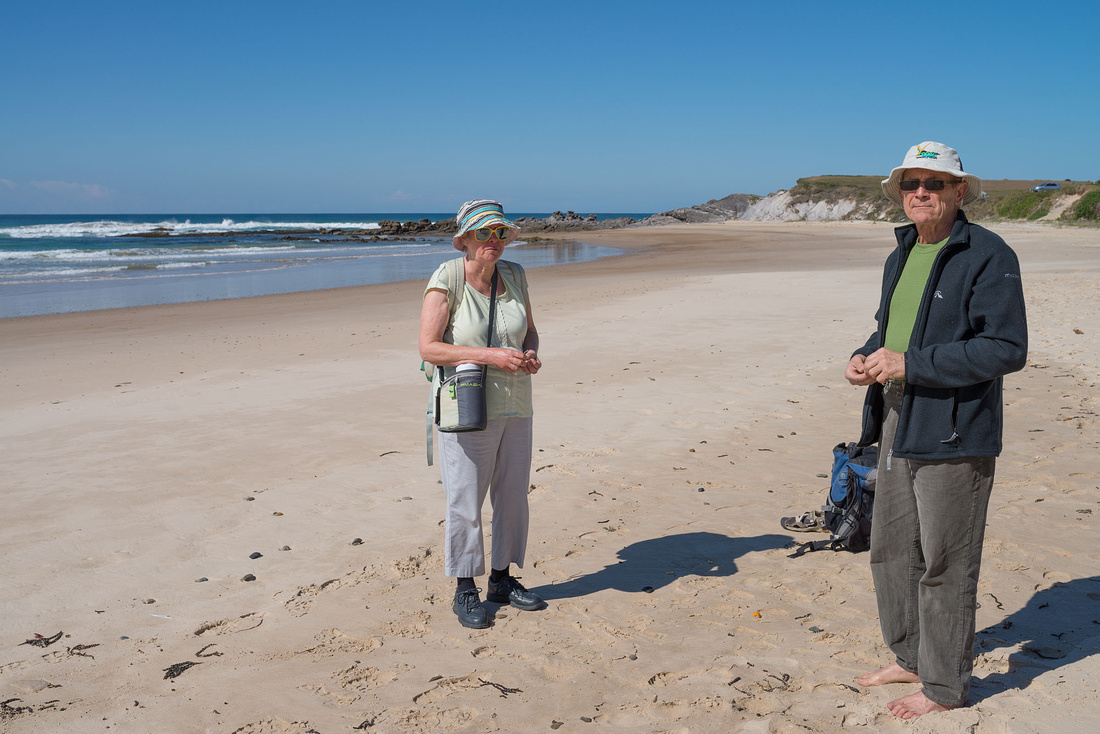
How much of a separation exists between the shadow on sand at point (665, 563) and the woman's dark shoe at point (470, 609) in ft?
1.31

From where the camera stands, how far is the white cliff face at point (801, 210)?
6656 cm

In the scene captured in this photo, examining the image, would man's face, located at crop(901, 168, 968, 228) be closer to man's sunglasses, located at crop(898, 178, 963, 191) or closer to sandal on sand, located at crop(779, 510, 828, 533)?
man's sunglasses, located at crop(898, 178, 963, 191)

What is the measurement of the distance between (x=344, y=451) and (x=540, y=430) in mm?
1640

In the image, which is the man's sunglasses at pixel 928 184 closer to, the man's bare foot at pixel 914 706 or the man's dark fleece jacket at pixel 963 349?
the man's dark fleece jacket at pixel 963 349

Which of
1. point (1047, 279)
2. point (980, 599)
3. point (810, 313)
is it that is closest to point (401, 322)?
point (810, 313)

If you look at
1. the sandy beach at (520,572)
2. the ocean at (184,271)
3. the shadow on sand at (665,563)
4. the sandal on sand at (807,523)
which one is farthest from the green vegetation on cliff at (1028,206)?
the shadow on sand at (665,563)

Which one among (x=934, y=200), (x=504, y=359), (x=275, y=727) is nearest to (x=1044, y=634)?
(x=934, y=200)

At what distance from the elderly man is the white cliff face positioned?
65188mm

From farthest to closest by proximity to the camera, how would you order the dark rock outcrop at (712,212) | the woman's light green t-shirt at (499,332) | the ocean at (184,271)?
the dark rock outcrop at (712,212), the ocean at (184,271), the woman's light green t-shirt at (499,332)

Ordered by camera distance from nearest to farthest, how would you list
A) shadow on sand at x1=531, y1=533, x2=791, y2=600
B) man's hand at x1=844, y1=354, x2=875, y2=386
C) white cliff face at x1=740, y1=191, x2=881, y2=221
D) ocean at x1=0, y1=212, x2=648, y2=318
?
man's hand at x1=844, y1=354, x2=875, y2=386, shadow on sand at x1=531, y1=533, x2=791, y2=600, ocean at x1=0, y1=212, x2=648, y2=318, white cliff face at x1=740, y1=191, x2=881, y2=221

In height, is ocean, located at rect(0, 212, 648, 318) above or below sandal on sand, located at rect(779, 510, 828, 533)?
above

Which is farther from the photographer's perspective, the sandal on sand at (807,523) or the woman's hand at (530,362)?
the sandal on sand at (807,523)

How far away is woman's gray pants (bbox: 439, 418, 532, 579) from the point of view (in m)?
3.58

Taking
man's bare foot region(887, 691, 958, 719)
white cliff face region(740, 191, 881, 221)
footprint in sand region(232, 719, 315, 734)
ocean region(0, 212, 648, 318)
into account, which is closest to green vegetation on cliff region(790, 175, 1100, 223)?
white cliff face region(740, 191, 881, 221)
